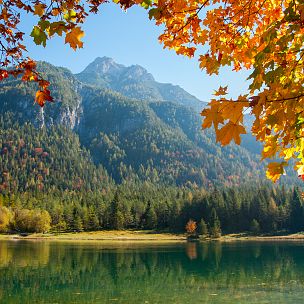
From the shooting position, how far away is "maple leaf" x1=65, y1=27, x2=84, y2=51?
Answer: 10.3ft

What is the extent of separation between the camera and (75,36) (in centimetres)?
315

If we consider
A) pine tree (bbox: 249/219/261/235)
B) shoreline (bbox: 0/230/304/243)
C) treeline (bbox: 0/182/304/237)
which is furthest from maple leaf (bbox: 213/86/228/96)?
pine tree (bbox: 249/219/261/235)

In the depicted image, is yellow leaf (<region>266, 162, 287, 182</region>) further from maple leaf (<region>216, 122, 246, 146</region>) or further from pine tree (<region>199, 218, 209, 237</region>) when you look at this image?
pine tree (<region>199, 218, 209, 237</region>)

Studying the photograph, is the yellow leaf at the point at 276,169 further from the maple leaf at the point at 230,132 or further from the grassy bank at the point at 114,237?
the grassy bank at the point at 114,237

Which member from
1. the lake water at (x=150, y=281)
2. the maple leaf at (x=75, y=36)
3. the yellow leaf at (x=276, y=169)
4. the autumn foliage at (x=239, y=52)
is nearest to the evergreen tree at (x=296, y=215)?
the lake water at (x=150, y=281)

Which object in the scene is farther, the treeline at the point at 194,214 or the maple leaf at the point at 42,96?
the treeline at the point at 194,214

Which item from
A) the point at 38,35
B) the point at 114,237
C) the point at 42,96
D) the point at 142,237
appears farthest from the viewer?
the point at 142,237

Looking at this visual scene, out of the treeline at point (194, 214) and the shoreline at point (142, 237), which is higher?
the treeline at point (194, 214)

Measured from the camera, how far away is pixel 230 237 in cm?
9250

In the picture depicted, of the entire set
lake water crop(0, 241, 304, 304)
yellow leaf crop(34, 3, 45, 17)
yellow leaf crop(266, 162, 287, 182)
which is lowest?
lake water crop(0, 241, 304, 304)

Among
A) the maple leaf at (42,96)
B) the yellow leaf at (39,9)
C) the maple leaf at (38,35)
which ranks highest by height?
the yellow leaf at (39,9)

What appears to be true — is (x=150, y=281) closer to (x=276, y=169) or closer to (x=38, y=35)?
(x=276, y=169)

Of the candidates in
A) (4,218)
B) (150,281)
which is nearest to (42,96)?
(150,281)

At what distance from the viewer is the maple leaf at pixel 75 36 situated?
3133 millimetres
